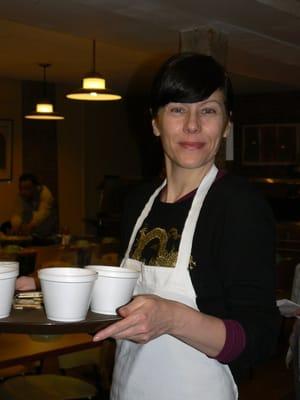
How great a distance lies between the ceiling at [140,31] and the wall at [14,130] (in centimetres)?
123

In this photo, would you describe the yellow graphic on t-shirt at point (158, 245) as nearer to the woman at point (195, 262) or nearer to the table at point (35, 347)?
the woman at point (195, 262)

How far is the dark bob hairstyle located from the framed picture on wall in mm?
8517

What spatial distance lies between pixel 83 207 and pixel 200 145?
9.86m

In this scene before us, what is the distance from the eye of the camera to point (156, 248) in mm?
1734

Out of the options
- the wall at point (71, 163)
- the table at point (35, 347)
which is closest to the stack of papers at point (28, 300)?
the table at point (35, 347)

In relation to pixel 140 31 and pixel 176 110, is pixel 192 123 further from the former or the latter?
pixel 140 31

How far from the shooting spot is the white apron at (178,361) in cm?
164

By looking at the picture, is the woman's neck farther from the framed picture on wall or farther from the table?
the framed picture on wall

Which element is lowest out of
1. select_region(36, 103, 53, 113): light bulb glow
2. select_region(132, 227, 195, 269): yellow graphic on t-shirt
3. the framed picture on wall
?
select_region(132, 227, 195, 269): yellow graphic on t-shirt

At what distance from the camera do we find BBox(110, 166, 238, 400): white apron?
1645mm

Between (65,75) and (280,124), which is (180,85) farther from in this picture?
(280,124)

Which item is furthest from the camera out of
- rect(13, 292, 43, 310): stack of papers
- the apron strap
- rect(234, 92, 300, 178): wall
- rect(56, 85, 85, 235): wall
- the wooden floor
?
rect(234, 92, 300, 178): wall

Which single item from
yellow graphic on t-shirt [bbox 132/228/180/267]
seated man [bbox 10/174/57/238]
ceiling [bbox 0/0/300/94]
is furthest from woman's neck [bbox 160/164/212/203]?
seated man [bbox 10/174/57/238]

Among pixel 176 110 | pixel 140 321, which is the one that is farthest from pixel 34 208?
pixel 140 321
